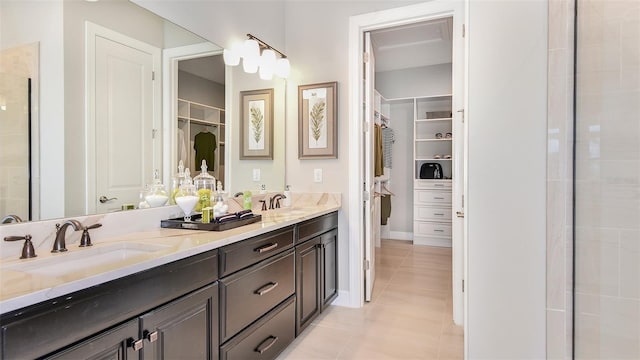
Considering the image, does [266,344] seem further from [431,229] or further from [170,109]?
[431,229]

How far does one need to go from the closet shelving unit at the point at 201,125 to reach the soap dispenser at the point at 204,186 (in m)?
0.04

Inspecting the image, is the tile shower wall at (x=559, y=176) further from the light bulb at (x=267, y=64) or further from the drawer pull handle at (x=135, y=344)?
the light bulb at (x=267, y=64)

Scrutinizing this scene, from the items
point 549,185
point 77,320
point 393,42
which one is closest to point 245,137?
point 77,320

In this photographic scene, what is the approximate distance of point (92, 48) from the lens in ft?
5.27

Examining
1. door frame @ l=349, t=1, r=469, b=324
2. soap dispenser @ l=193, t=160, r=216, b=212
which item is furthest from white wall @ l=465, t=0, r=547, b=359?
door frame @ l=349, t=1, r=469, b=324

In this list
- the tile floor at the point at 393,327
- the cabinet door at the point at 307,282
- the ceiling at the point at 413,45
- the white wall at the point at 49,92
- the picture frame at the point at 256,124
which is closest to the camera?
the white wall at the point at 49,92

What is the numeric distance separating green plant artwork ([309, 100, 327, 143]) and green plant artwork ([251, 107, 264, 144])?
43 cm

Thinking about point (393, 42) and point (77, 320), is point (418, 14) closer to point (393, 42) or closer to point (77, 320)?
point (393, 42)

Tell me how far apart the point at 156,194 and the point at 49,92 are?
0.68 meters

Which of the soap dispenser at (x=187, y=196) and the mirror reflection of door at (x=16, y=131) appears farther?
the soap dispenser at (x=187, y=196)

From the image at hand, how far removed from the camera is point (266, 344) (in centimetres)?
192

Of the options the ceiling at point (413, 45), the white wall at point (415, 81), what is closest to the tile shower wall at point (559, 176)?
the ceiling at point (413, 45)

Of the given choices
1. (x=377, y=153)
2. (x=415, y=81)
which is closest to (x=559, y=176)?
(x=377, y=153)

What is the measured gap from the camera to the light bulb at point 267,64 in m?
2.89
